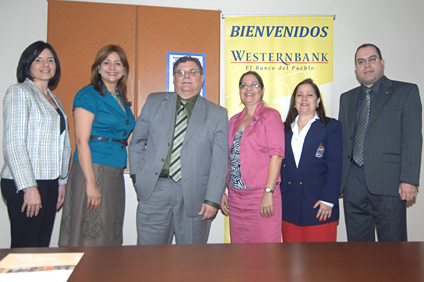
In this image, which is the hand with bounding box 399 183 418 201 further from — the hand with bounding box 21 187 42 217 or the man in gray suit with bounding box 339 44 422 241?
the hand with bounding box 21 187 42 217

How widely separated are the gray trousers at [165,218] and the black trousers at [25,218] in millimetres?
690

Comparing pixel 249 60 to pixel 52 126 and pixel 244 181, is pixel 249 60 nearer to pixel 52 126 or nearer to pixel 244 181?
pixel 244 181

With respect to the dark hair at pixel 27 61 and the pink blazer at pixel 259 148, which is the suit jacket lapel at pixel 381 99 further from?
the dark hair at pixel 27 61

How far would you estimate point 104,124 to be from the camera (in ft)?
7.52

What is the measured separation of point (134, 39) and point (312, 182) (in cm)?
230

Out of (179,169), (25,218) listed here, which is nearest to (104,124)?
(179,169)

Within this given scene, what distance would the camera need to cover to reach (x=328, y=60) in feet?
10.9

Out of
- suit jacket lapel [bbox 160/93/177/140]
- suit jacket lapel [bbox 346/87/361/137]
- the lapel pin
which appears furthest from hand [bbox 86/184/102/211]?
suit jacket lapel [bbox 346/87/361/137]

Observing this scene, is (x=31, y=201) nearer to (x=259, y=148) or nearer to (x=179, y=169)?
(x=179, y=169)

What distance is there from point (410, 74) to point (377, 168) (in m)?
1.63

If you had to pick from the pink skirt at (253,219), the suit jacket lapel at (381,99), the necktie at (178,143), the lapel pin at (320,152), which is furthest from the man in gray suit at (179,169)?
the suit jacket lapel at (381,99)

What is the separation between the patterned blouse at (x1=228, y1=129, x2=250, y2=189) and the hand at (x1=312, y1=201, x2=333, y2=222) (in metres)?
0.59

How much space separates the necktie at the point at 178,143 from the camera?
226 centimetres

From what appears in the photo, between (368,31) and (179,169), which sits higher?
(368,31)
